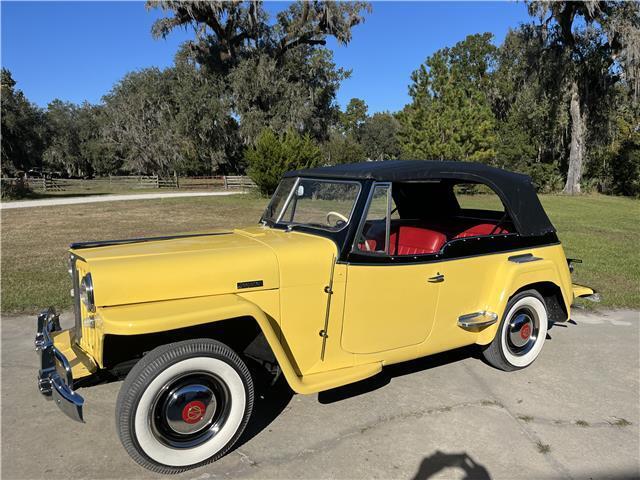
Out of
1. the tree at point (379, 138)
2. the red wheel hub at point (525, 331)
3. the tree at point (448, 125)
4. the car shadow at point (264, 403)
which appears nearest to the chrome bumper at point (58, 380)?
the car shadow at point (264, 403)

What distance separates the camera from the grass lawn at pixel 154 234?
21.9 ft

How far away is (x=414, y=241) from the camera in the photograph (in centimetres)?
415

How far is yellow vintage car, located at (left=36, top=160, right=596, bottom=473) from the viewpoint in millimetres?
2676

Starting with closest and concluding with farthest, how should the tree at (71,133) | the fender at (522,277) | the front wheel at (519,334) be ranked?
the fender at (522,277), the front wheel at (519,334), the tree at (71,133)

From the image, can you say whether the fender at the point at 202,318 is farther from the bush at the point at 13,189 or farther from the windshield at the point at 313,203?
the bush at the point at 13,189

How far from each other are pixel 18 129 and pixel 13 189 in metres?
5.91

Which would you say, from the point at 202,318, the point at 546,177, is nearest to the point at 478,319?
the point at 202,318

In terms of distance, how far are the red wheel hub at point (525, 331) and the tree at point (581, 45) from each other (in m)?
26.4

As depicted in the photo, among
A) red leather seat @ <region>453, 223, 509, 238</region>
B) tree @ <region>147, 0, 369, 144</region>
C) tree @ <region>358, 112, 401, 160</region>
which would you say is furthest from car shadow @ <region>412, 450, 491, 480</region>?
tree @ <region>358, 112, 401, 160</region>

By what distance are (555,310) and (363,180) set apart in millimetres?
2564

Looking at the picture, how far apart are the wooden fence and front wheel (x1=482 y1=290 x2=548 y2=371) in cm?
3056

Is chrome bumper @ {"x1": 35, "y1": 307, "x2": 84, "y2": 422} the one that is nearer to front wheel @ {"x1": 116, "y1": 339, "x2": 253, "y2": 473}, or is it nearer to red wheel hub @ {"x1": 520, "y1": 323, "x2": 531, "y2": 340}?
front wheel @ {"x1": 116, "y1": 339, "x2": 253, "y2": 473}

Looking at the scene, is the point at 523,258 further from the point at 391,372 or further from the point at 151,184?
the point at 151,184

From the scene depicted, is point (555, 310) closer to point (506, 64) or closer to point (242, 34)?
point (242, 34)
